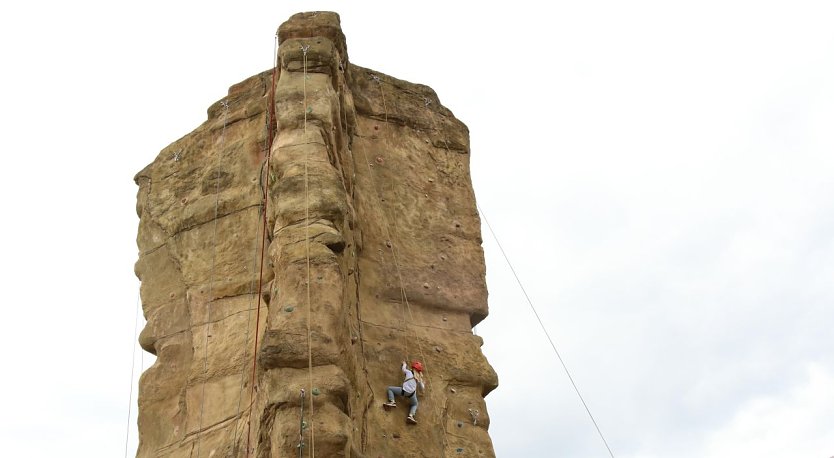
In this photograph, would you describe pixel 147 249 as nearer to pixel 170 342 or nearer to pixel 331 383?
pixel 170 342

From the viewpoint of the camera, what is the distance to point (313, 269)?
8320mm

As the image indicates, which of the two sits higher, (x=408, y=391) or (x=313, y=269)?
(x=313, y=269)

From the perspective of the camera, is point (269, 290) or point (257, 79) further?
point (257, 79)

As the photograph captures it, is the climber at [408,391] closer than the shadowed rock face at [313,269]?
No

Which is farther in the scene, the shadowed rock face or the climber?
the climber

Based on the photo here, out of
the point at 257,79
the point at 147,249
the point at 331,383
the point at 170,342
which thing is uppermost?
the point at 257,79

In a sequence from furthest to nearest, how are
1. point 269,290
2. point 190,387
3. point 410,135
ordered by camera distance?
point 410,135 → point 190,387 → point 269,290

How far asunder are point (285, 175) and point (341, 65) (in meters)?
2.44

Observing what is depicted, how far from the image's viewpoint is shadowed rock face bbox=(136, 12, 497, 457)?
8.09m

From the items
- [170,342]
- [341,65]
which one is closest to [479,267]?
[341,65]

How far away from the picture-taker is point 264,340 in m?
7.89

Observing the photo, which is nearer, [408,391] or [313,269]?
[313,269]

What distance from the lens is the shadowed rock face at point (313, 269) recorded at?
8086 millimetres

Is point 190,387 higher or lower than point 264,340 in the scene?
higher
